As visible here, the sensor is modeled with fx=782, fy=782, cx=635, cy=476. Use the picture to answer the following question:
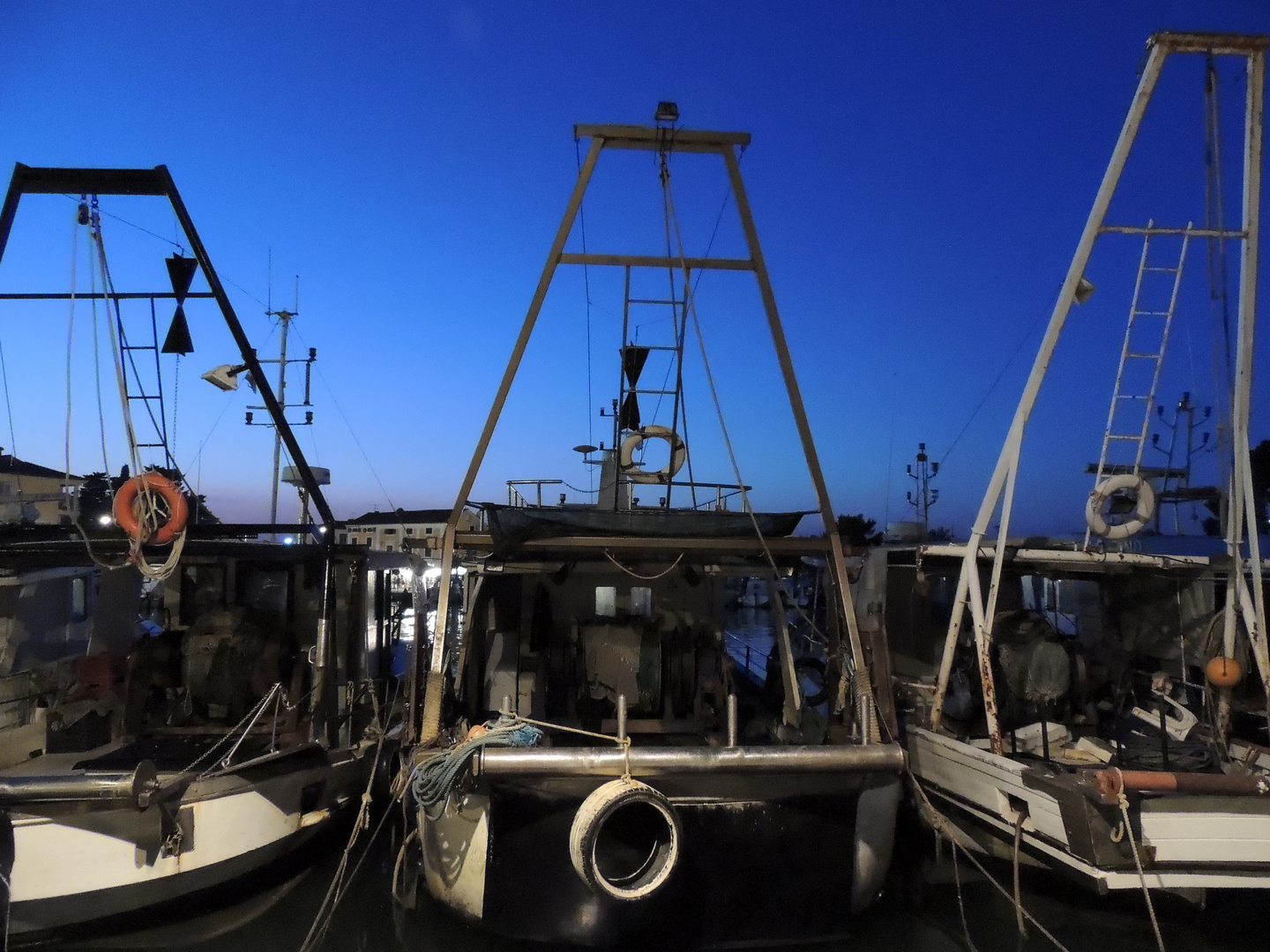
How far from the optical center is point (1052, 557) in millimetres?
8945

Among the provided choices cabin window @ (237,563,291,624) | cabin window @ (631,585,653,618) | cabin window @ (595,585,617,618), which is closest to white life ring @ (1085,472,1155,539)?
cabin window @ (631,585,653,618)

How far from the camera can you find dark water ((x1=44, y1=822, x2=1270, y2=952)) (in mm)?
7180

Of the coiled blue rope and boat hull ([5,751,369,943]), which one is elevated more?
the coiled blue rope

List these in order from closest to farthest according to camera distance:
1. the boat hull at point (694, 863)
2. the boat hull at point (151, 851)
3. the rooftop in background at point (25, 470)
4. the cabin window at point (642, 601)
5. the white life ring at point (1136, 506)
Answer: the boat hull at point (694, 863), the boat hull at point (151, 851), the white life ring at point (1136, 506), the cabin window at point (642, 601), the rooftop in background at point (25, 470)

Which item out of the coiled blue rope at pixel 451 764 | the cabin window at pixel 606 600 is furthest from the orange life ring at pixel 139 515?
the cabin window at pixel 606 600

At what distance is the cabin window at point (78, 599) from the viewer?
10.6 metres

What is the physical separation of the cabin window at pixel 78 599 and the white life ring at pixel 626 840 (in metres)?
8.54

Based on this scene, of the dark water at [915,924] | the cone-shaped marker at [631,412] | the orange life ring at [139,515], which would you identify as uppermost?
the cone-shaped marker at [631,412]

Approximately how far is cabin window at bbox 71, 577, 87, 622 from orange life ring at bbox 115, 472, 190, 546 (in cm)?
437

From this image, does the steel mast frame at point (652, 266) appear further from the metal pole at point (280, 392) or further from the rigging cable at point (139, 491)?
the metal pole at point (280, 392)

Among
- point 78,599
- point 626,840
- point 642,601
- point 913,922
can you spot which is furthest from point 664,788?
point 78,599

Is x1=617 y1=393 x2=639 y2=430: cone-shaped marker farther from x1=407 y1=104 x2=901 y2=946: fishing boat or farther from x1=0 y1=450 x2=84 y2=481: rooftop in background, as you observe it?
x1=0 y1=450 x2=84 y2=481: rooftop in background

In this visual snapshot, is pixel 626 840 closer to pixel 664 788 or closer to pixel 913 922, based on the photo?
pixel 664 788

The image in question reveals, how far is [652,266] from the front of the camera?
712cm
